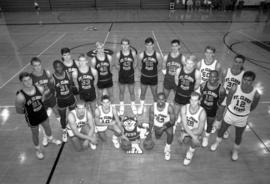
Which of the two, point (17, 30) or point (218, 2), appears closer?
point (17, 30)

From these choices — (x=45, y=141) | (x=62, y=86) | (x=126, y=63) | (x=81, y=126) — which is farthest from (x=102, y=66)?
(x=45, y=141)

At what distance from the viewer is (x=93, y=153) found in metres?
5.46

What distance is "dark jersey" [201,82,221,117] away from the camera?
4.97 metres

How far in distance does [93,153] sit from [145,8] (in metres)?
25.6

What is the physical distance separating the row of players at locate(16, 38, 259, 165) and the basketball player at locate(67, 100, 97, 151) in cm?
78

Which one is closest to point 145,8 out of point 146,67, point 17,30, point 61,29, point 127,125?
point 61,29

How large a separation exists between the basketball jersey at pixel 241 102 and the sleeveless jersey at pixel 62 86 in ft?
13.9

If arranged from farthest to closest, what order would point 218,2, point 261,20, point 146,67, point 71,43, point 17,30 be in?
point 218,2 < point 261,20 < point 17,30 < point 71,43 < point 146,67

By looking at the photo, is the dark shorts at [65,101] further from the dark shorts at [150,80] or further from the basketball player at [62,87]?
the dark shorts at [150,80]

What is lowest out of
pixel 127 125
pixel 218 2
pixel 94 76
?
pixel 127 125

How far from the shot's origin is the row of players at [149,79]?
483 centimetres

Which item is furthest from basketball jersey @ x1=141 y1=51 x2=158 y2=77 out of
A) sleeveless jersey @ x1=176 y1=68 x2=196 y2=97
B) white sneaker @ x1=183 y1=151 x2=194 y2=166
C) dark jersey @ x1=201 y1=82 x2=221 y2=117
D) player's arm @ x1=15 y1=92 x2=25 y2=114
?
player's arm @ x1=15 y1=92 x2=25 y2=114

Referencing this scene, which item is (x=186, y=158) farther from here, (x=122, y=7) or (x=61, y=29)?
(x=122, y=7)

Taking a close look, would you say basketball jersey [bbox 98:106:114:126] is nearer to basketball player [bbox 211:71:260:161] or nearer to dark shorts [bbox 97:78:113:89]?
dark shorts [bbox 97:78:113:89]
